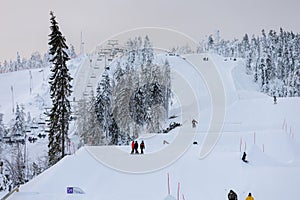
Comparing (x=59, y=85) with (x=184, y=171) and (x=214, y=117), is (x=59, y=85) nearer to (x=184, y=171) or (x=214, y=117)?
(x=184, y=171)

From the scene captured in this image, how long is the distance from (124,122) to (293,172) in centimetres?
3130

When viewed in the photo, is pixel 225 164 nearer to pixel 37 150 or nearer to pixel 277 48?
pixel 37 150

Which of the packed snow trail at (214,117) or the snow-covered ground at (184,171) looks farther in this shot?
the packed snow trail at (214,117)

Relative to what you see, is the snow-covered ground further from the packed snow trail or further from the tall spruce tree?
Result: the tall spruce tree

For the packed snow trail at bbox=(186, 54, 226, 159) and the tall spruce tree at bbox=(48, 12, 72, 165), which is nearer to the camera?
the packed snow trail at bbox=(186, 54, 226, 159)

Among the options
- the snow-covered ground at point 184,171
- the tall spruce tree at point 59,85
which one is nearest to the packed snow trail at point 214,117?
the snow-covered ground at point 184,171

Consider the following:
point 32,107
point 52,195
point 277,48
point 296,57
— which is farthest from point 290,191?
point 32,107

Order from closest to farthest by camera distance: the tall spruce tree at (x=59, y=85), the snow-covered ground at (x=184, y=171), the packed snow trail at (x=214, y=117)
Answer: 1. the snow-covered ground at (x=184, y=171)
2. the packed snow trail at (x=214, y=117)
3. the tall spruce tree at (x=59, y=85)

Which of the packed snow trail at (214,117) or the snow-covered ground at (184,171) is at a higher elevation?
the packed snow trail at (214,117)

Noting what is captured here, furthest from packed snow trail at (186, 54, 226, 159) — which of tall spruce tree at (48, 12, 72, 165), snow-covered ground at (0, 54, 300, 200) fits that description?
tall spruce tree at (48, 12, 72, 165)

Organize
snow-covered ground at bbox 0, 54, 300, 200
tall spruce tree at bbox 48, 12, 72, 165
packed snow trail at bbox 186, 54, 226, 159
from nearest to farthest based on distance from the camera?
1. snow-covered ground at bbox 0, 54, 300, 200
2. packed snow trail at bbox 186, 54, 226, 159
3. tall spruce tree at bbox 48, 12, 72, 165

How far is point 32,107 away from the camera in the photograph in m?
132

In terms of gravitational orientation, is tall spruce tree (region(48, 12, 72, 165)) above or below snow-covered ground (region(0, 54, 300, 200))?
above

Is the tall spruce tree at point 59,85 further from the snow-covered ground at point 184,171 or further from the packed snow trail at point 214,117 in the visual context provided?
the packed snow trail at point 214,117
